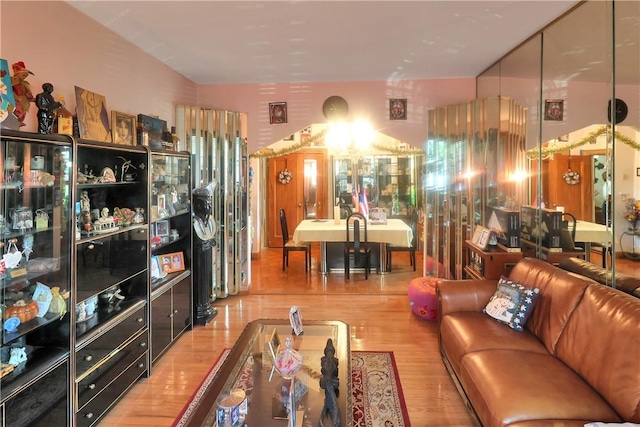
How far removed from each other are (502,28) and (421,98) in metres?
1.62

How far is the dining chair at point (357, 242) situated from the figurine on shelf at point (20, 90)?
390 centimetres

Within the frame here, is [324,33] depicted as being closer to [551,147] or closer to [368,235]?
[551,147]

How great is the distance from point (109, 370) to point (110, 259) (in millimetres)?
731

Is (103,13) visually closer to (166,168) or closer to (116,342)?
(166,168)

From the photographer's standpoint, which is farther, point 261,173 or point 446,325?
point 261,173

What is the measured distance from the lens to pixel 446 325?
2.84 metres

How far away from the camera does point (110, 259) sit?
9.09 ft

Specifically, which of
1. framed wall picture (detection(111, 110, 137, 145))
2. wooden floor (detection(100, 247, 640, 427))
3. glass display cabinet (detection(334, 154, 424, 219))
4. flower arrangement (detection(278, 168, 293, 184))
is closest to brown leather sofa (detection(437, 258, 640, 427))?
wooden floor (detection(100, 247, 640, 427))

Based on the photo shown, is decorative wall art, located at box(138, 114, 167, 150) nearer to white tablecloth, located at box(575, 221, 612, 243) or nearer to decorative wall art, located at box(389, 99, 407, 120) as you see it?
decorative wall art, located at box(389, 99, 407, 120)

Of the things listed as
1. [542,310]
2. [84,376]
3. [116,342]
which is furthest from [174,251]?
[542,310]

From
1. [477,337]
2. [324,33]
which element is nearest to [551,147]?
[477,337]

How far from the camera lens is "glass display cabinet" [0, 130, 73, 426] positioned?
1903 mm

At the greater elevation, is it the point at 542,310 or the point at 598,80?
the point at 598,80

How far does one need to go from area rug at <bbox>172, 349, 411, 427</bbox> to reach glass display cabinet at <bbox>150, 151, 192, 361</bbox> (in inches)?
21.9
